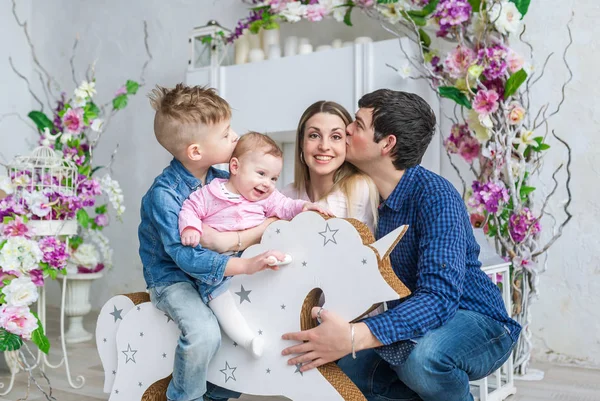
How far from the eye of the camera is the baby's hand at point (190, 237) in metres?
1.51

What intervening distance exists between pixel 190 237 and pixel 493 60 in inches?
62.4

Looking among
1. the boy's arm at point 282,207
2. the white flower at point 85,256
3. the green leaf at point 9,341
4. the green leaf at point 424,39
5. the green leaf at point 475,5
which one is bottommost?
the green leaf at point 9,341

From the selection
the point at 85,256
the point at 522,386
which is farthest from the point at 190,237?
the point at 85,256

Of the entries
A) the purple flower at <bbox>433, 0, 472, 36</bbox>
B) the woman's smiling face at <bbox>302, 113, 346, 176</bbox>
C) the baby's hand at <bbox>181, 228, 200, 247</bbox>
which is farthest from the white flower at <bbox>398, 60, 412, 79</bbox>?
the baby's hand at <bbox>181, 228, 200, 247</bbox>

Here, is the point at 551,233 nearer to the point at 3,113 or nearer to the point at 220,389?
the point at 220,389

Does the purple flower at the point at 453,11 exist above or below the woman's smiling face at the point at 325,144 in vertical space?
above

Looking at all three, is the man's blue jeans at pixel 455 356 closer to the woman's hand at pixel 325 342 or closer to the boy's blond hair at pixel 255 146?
the woman's hand at pixel 325 342

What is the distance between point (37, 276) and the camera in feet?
7.97

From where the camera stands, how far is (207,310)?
157 cm

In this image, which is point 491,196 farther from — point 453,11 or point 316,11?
point 316,11

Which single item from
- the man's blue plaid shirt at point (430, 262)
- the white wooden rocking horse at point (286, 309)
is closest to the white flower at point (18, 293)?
the white wooden rocking horse at point (286, 309)

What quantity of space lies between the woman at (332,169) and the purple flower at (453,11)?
0.83 m

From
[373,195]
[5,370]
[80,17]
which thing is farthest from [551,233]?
[80,17]

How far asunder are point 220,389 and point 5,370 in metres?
1.52
